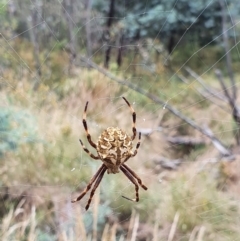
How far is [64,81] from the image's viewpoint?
10.5 ft

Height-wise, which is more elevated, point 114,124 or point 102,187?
point 114,124

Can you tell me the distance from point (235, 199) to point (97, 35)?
5.54 feet

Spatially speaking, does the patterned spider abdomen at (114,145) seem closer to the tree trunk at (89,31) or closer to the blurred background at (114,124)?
the blurred background at (114,124)

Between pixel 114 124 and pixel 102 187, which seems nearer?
pixel 102 187

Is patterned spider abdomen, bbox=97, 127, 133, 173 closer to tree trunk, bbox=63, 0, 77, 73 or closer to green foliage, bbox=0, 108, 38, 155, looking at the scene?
green foliage, bbox=0, 108, 38, 155

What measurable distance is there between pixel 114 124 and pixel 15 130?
75cm

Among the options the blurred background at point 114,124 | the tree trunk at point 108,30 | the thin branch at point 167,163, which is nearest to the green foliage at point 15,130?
the blurred background at point 114,124

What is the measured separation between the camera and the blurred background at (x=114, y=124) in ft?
6.08

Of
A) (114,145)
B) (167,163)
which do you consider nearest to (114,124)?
(167,163)

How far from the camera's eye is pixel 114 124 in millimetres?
2754

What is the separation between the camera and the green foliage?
6.74 feet

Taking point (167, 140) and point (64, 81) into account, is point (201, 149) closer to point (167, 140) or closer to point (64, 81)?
point (167, 140)

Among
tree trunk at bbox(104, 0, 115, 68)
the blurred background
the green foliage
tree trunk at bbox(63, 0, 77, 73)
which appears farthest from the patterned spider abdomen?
tree trunk at bbox(104, 0, 115, 68)

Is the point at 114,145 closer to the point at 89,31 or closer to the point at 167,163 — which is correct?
the point at 167,163
